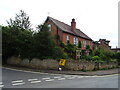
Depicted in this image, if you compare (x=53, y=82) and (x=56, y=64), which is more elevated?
(x=56, y=64)

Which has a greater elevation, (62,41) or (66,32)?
(66,32)

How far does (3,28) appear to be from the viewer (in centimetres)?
2370

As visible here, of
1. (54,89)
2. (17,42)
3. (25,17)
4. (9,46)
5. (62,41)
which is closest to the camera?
(54,89)

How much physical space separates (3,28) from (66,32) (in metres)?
11.7

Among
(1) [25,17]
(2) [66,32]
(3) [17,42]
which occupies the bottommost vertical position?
(3) [17,42]

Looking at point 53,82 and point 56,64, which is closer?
point 53,82

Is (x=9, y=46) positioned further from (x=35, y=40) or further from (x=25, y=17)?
(x=25, y=17)

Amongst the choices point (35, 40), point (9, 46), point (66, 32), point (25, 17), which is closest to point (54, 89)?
point (35, 40)

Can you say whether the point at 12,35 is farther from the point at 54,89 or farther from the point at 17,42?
the point at 54,89

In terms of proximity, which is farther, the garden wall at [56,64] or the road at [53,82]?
the garden wall at [56,64]

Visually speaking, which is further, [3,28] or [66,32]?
[66,32]

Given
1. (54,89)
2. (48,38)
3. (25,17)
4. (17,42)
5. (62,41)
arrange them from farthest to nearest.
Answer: (25,17) → (62,41) → (17,42) → (48,38) → (54,89)

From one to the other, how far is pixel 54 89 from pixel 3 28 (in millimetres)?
18807

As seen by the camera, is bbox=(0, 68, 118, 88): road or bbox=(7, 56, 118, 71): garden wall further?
bbox=(7, 56, 118, 71): garden wall
